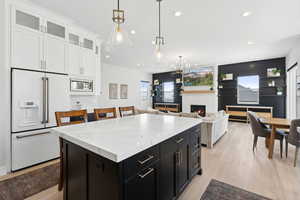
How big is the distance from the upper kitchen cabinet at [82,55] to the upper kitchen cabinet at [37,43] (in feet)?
0.69

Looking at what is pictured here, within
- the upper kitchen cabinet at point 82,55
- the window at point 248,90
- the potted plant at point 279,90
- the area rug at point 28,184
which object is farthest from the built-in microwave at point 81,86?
the potted plant at point 279,90

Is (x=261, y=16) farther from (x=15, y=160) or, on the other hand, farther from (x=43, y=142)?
(x=15, y=160)

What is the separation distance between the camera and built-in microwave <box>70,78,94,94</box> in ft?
10.6

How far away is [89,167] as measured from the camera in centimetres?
115

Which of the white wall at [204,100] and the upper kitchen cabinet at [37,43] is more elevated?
the upper kitchen cabinet at [37,43]

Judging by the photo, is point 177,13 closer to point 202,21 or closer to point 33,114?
point 202,21

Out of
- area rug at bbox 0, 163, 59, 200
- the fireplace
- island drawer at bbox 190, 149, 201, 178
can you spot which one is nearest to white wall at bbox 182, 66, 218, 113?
the fireplace

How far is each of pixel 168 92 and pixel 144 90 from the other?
1.74m

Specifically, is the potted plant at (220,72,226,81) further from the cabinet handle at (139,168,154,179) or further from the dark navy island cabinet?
the cabinet handle at (139,168,154,179)

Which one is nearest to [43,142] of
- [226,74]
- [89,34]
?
[89,34]

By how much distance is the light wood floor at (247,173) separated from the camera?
6.11 ft

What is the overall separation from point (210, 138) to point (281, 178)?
1.41 m

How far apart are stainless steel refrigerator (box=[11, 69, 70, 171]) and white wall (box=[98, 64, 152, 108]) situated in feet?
13.2

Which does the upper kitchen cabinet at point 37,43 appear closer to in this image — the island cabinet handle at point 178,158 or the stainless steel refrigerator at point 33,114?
the stainless steel refrigerator at point 33,114
